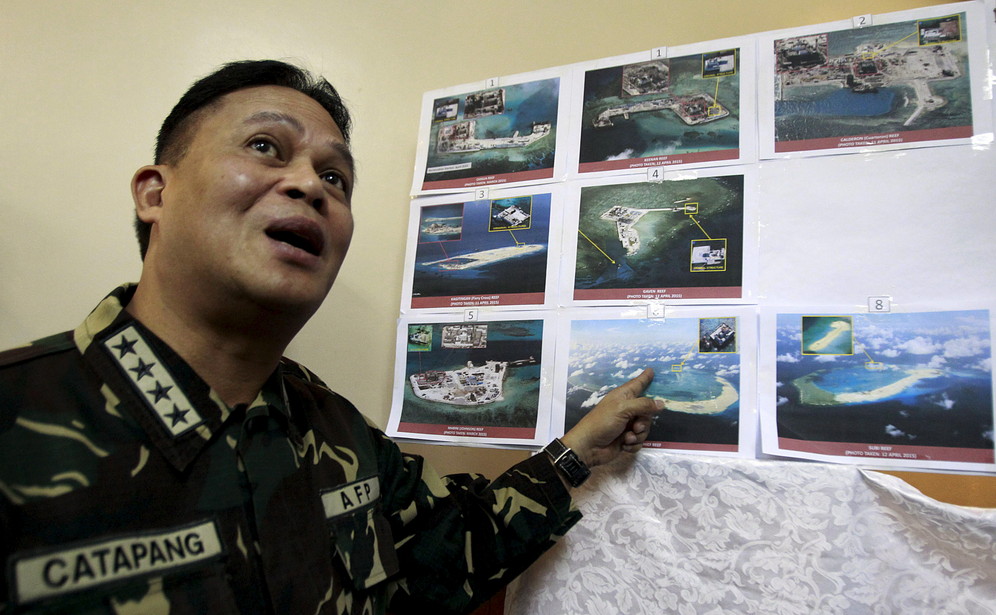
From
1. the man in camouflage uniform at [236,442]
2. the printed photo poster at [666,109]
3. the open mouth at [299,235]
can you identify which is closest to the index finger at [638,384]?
the man in camouflage uniform at [236,442]

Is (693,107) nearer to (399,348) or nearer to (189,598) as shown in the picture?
(399,348)

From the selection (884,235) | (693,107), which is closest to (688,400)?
(884,235)

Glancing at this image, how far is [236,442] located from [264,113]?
45cm

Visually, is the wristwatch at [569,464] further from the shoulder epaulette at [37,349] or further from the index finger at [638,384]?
the shoulder epaulette at [37,349]

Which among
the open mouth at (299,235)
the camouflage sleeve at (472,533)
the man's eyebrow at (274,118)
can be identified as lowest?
the camouflage sleeve at (472,533)

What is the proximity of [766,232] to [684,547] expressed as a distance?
0.51 metres

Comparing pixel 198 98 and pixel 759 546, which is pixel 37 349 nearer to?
pixel 198 98

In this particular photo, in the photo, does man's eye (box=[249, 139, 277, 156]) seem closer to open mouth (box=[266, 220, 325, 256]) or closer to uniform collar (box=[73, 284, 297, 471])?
open mouth (box=[266, 220, 325, 256])

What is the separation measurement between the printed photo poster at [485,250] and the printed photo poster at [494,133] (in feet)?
0.12

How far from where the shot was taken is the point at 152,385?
27.8 inches

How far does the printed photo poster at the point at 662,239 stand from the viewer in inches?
38.4

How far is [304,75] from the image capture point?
1.00 metres

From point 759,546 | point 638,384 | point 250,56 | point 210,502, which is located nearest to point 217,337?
point 210,502

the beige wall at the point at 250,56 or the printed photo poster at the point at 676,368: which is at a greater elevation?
the beige wall at the point at 250,56
